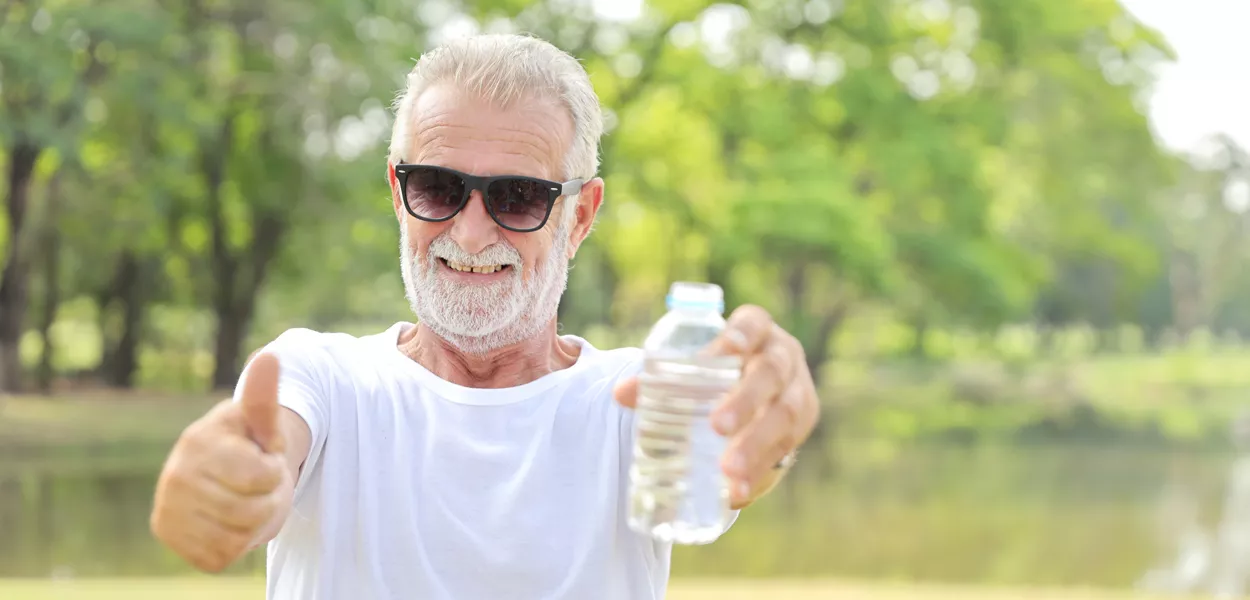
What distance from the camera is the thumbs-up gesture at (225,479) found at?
5.21 ft

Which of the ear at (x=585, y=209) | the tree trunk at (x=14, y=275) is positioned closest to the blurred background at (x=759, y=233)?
the tree trunk at (x=14, y=275)

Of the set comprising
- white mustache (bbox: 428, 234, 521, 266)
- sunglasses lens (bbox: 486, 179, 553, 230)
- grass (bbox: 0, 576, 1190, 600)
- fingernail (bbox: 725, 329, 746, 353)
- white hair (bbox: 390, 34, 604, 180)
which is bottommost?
grass (bbox: 0, 576, 1190, 600)

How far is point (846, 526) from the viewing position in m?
19.8

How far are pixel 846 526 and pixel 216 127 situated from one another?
38.8ft

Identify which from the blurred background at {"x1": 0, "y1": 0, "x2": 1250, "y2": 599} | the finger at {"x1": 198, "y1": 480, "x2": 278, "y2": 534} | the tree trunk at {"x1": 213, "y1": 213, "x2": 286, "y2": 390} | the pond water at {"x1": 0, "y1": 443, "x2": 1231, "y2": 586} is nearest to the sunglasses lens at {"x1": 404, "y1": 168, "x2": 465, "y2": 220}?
the finger at {"x1": 198, "y1": 480, "x2": 278, "y2": 534}

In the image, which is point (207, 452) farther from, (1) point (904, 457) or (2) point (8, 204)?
(1) point (904, 457)

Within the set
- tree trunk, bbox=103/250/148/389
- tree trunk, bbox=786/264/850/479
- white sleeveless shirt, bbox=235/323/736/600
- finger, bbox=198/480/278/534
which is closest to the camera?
finger, bbox=198/480/278/534

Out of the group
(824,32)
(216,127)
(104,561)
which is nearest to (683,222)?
(824,32)

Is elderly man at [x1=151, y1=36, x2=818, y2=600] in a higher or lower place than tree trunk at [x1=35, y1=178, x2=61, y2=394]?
higher

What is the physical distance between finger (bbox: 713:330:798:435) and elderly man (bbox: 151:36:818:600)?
1.24 ft

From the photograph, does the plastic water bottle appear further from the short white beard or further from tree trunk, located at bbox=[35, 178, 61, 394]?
tree trunk, located at bbox=[35, 178, 61, 394]

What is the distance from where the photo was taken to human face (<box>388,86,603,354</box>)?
90.7 inches

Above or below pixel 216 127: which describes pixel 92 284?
below

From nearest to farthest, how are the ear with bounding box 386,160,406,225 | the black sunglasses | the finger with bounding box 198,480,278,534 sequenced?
the finger with bounding box 198,480,278,534
the black sunglasses
the ear with bounding box 386,160,406,225
